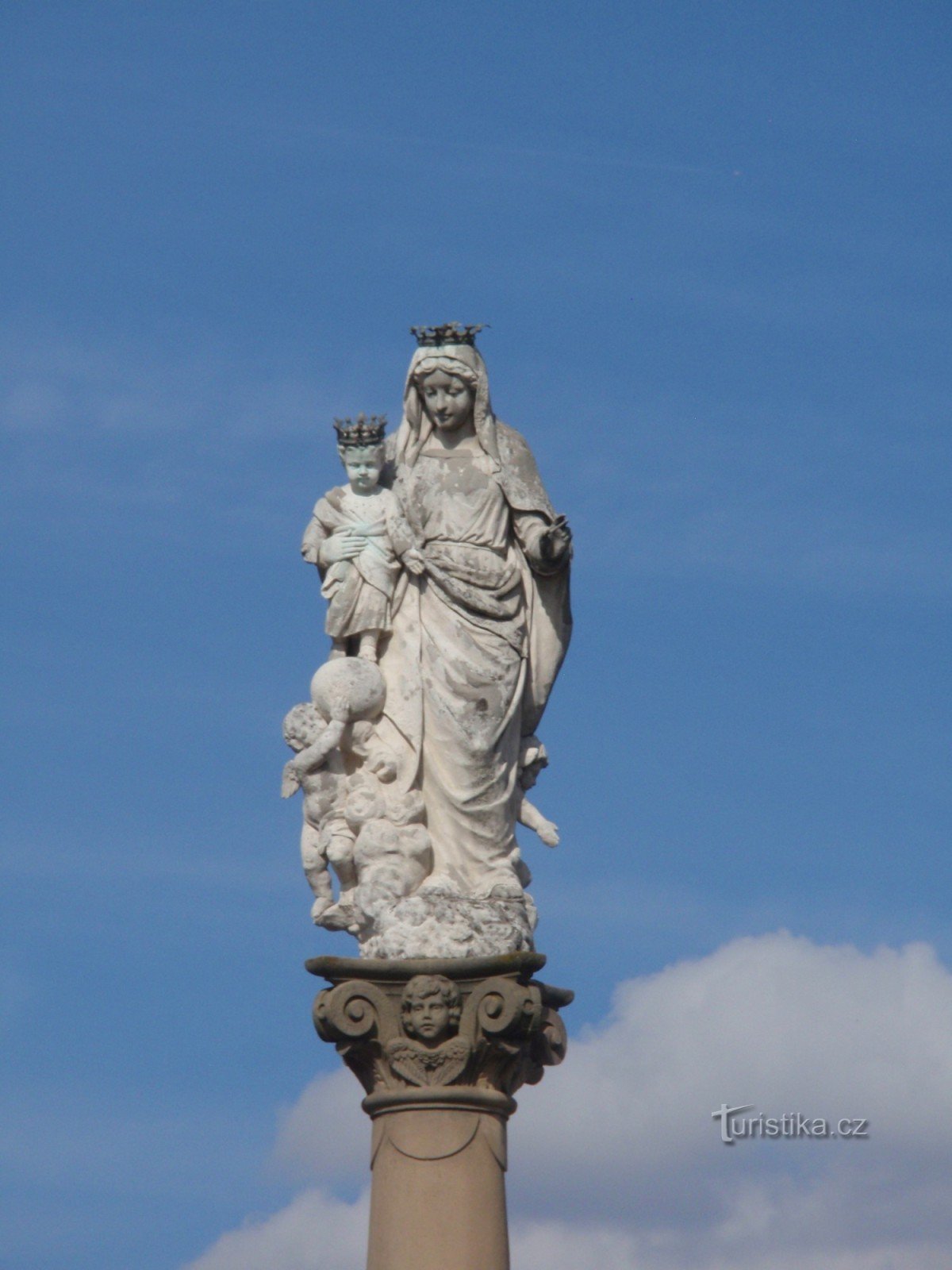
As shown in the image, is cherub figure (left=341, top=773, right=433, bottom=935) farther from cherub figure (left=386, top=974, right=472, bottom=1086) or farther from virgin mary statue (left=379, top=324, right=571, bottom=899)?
cherub figure (left=386, top=974, right=472, bottom=1086)

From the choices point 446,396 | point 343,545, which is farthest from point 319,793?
point 446,396

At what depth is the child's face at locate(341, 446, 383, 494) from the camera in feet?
65.1

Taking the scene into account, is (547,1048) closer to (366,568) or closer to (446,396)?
(366,568)

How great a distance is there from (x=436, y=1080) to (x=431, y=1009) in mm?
517

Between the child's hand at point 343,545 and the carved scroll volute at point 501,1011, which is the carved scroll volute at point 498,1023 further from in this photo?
the child's hand at point 343,545

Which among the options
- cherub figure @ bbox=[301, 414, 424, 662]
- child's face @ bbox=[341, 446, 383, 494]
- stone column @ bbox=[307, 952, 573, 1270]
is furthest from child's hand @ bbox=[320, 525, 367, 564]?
stone column @ bbox=[307, 952, 573, 1270]

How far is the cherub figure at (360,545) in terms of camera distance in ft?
64.5

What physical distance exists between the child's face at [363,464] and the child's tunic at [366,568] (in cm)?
15

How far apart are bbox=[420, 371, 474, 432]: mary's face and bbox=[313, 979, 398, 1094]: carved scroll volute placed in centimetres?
461

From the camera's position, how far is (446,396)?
19.9m

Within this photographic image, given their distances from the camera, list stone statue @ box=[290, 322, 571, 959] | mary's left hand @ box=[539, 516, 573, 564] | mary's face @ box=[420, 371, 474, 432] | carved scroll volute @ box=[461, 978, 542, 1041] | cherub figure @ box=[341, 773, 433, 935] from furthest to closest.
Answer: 1. mary's face @ box=[420, 371, 474, 432]
2. mary's left hand @ box=[539, 516, 573, 564]
3. stone statue @ box=[290, 322, 571, 959]
4. cherub figure @ box=[341, 773, 433, 935]
5. carved scroll volute @ box=[461, 978, 542, 1041]

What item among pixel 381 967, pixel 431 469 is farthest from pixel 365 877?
pixel 431 469

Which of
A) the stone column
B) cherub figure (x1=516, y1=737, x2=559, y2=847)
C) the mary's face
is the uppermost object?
the mary's face

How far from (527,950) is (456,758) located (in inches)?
63.3
